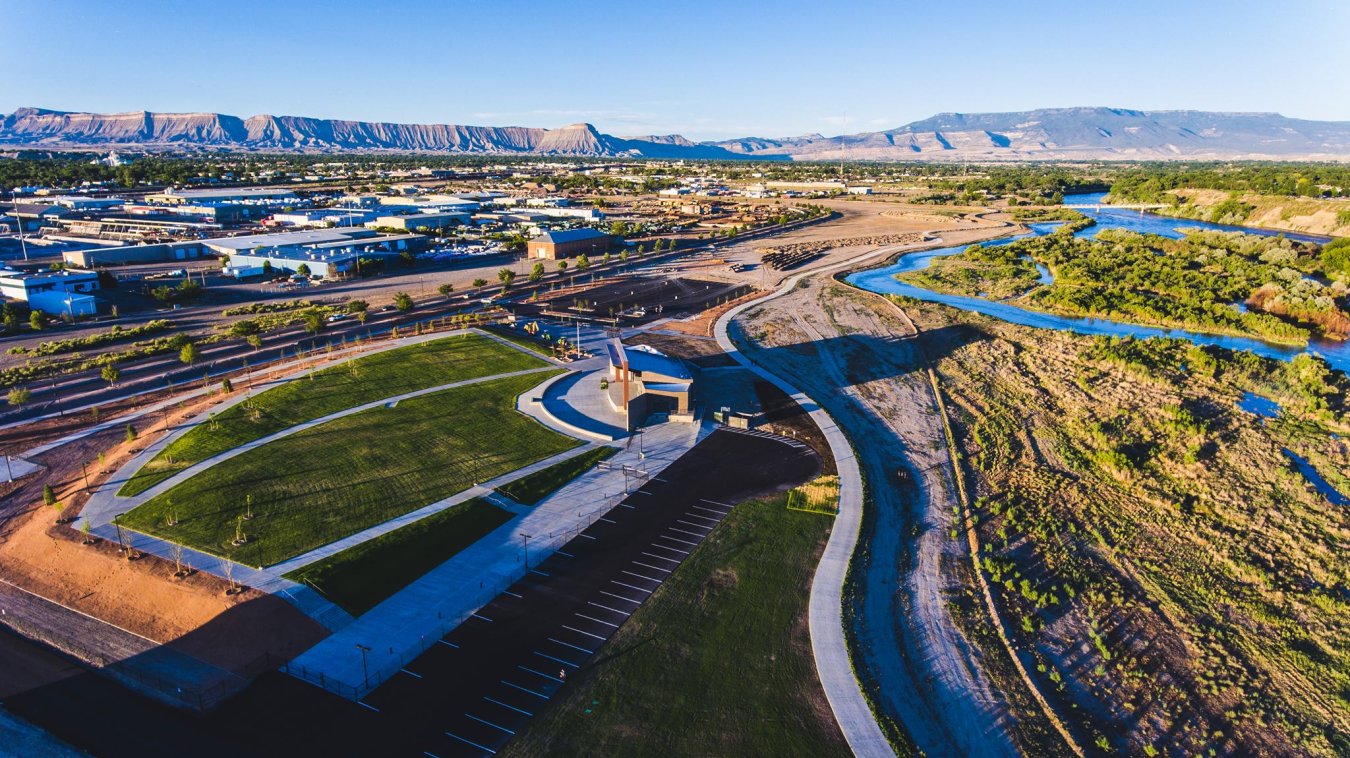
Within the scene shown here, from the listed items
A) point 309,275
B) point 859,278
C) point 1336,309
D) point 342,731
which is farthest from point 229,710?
point 1336,309

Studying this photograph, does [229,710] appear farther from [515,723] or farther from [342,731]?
[515,723]

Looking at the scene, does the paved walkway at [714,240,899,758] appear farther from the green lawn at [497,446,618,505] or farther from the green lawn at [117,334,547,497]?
the green lawn at [117,334,547,497]

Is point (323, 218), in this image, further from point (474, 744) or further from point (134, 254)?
point (474, 744)

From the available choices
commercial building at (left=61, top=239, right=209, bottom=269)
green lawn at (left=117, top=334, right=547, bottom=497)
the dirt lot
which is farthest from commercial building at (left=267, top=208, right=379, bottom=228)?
the dirt lot

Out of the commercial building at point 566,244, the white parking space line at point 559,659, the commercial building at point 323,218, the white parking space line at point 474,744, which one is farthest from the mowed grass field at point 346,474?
the commercial building at point 323,218

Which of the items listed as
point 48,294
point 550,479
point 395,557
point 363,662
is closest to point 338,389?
point 550,479
